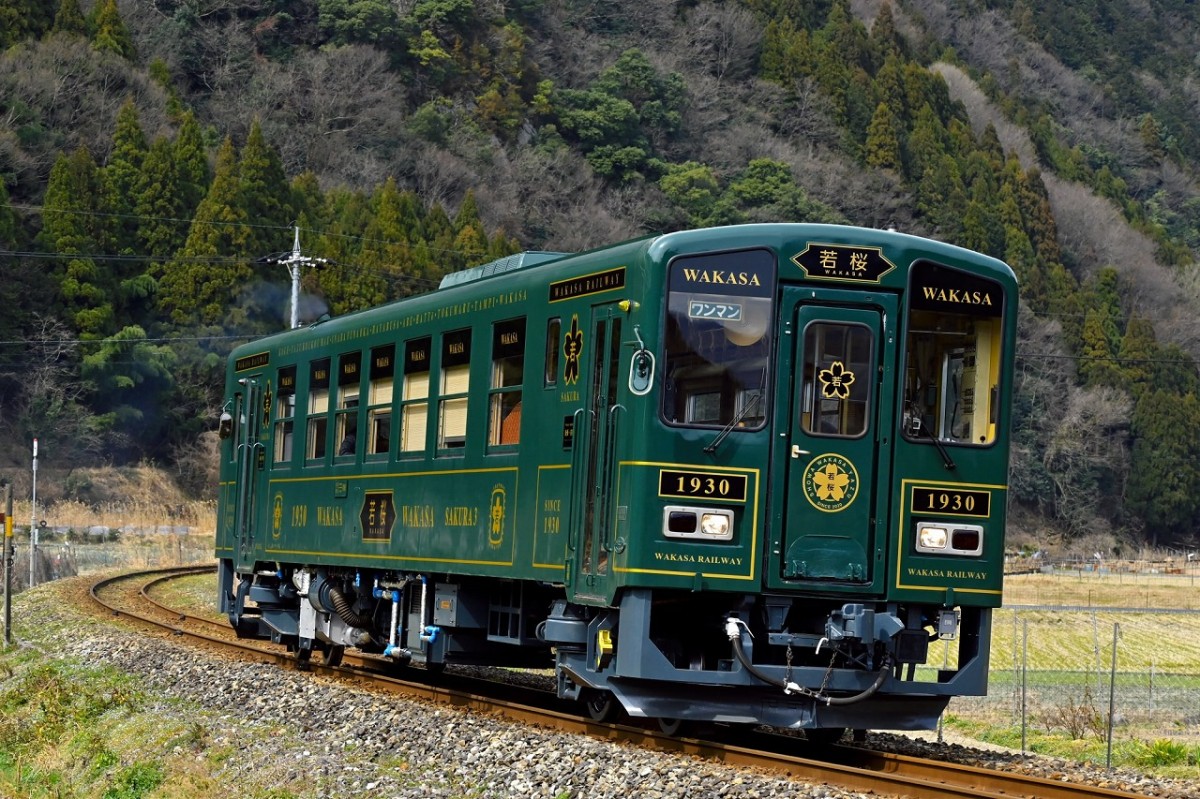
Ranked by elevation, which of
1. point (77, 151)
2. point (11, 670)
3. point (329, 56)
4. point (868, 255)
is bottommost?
point (11, 670)

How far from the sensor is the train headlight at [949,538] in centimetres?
1157

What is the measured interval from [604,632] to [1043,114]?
127527 mm

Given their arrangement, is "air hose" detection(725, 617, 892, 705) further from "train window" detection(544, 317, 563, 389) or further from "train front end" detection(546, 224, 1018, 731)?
"train window" detection(544, 317, 563, 389)

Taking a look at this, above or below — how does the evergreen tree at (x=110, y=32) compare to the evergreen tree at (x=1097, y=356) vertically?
above

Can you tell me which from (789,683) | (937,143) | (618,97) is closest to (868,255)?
(789,683)

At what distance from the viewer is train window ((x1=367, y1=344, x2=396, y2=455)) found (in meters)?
15.0

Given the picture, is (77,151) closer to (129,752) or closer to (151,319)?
(151,319)

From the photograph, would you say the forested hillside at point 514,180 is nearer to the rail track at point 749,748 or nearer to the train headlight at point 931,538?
the rail track at point 749,748

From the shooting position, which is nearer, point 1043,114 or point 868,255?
point 868,255

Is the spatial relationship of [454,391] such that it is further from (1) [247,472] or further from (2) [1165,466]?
(2) [1165,466]

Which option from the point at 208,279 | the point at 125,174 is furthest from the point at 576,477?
the point at 125,174

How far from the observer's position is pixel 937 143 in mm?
102188

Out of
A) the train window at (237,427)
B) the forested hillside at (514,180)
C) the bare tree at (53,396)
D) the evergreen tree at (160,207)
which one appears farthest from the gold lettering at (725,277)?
the evergreen tree at (160,207)

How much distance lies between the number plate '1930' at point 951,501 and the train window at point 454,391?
359 cm
